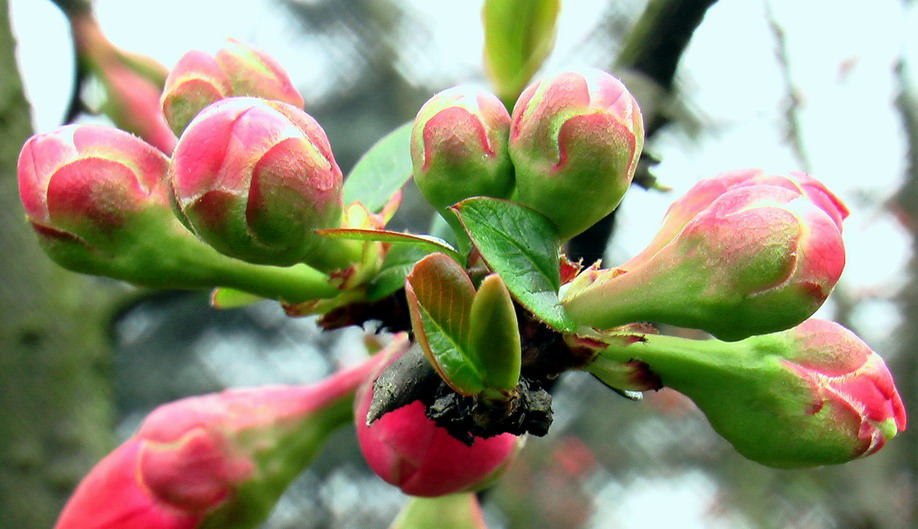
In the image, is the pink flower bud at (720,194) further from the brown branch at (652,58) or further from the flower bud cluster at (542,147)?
the brown branch at (652,58)

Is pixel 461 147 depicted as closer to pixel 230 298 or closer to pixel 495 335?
pixel 495 335

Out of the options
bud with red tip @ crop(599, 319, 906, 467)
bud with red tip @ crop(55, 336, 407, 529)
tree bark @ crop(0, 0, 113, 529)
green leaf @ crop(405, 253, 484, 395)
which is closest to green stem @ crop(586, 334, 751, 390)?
bud with red tip @ crop(599, 319, 906, 467)

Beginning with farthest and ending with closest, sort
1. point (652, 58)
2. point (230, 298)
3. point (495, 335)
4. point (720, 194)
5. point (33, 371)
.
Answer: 1. point (33, 371)
2. point (652, 58)
3. point (230, 298)
4. point (720, 194)
5. point (495, 335)

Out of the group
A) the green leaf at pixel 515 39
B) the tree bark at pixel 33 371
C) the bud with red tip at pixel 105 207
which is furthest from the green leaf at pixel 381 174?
the tree bark at pixel 33 371

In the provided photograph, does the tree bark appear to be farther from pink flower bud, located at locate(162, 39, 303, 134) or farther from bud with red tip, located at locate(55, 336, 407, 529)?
pink flower bud, located at locate(162, 39, 303, 134)

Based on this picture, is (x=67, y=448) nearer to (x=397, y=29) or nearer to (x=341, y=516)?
(x=341, y=516)

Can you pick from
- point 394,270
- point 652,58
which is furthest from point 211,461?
point 652,58

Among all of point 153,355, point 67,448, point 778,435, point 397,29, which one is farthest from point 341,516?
point 778,435
